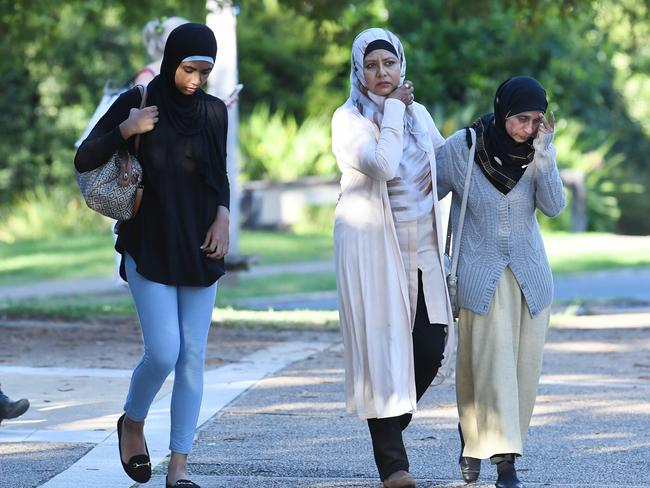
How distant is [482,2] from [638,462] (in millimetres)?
7030

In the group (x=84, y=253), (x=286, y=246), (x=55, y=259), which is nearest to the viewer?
(x=55, y=259)

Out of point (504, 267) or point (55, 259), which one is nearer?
point (504, 267)

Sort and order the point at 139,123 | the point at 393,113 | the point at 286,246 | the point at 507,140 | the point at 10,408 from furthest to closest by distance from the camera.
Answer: the point at 286,246 → the point at 10,408 → the point at 507,140 → the point at 393,113 → the point at 139,123

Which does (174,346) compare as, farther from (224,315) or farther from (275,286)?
(275,286)

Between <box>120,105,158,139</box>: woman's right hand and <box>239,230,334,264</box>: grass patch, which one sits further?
<box>239,230,334,264</box>: grass patch

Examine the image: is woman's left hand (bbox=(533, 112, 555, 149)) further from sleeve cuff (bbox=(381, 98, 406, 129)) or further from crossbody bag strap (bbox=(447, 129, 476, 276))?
sleeve cuff (bbox=(381, 98, 406, 129))

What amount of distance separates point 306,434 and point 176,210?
176 cm

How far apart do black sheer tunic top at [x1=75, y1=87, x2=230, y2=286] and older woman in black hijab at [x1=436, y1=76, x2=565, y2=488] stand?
103 cm

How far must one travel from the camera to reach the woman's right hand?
5.04 meters

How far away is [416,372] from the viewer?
546 cm

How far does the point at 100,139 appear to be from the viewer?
5074mm

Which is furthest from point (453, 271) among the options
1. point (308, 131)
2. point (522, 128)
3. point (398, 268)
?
point (308, 131)

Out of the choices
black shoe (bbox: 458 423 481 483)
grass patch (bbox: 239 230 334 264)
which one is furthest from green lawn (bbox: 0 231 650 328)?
black shoe (bbox: 458 423 481 483)

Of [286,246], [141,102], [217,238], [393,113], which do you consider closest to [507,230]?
[393,113]
